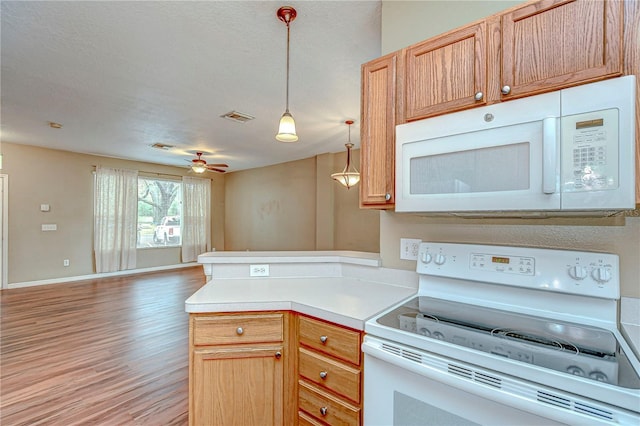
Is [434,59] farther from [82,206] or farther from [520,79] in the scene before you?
→ [82,206]

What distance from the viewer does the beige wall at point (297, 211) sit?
19.5ft

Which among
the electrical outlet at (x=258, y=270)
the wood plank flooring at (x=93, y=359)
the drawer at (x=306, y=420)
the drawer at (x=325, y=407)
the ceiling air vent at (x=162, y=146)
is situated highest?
the ceiling air vent at (x=162, y=146)

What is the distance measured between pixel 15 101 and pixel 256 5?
3.40 m

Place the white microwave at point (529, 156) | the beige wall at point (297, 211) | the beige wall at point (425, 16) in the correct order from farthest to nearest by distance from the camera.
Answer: the beige wall at point (297, 211) → the beige wall at point (425, 16) → the white microwave at point (529, 156)

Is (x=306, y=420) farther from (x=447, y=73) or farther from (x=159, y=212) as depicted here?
(x=159, y=212)

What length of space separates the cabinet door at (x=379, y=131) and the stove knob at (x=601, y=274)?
2.69ft

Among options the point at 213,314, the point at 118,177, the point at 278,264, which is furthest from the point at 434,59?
the point at 118,177

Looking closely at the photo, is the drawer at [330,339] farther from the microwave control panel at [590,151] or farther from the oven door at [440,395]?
the microwave control panel at [590,151]

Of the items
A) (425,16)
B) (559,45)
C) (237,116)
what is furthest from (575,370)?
(237,116)

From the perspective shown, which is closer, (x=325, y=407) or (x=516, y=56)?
(x=516, y=56)

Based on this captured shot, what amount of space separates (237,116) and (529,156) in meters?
3.56

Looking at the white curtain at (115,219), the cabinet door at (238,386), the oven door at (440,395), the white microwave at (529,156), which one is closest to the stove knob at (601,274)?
the white microwave at (529,156)

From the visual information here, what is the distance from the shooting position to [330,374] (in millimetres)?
1312

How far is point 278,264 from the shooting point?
198 cm
